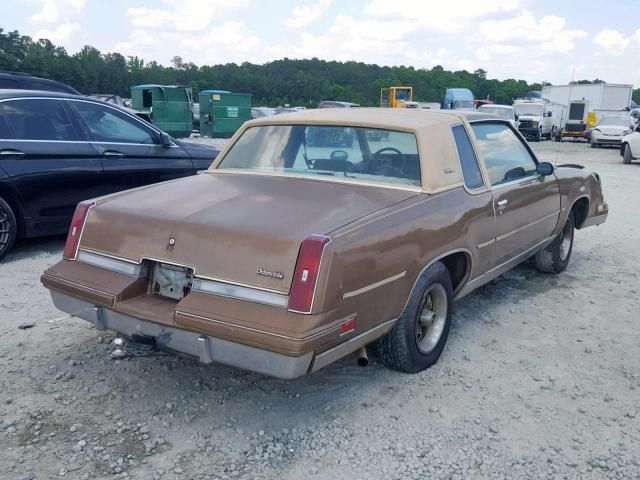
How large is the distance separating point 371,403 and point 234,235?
123cm

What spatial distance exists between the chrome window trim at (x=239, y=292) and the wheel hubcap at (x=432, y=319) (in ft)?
Result: 3.86

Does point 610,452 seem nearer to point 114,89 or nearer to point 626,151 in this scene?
point 626,151

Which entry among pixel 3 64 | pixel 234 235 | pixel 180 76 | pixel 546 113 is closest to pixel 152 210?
pixel 234 235

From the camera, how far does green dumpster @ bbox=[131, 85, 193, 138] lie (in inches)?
933

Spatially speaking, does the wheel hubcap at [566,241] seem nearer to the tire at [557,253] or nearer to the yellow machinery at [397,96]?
the tire at [557,253]

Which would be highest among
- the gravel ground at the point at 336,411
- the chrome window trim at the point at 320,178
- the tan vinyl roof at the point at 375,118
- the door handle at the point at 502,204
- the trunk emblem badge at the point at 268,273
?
the tan vinyl roof at the point at 375,118

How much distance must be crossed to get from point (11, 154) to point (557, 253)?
5.25 metres

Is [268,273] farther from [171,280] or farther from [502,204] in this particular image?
[502,204]

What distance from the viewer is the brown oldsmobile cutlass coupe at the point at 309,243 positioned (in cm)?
279

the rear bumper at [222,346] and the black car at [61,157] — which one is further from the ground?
the black car at [61,157]

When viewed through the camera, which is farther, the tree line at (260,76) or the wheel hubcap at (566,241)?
the tree line at (260,76)

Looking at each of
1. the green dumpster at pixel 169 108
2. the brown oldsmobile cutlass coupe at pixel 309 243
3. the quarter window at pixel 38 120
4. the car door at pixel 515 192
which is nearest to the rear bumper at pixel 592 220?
the car door at pixel 515 192

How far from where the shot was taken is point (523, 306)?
496 centimetres

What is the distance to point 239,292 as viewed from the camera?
2.87 m
